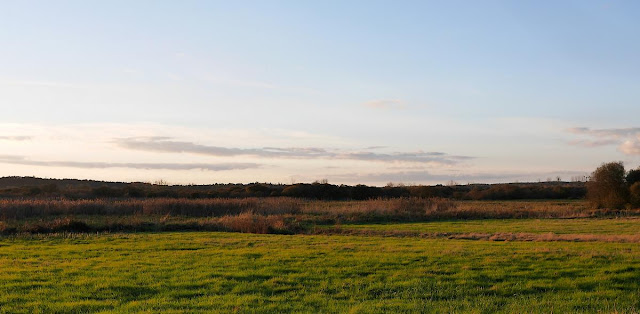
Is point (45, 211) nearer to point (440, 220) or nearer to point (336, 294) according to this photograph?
point (440, 220)

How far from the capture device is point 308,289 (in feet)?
51.6

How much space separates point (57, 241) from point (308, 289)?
20247 mm

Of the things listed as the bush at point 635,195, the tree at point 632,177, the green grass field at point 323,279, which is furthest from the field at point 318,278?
the tree at point 632,177

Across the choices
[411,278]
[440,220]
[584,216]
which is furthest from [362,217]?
[411,278]

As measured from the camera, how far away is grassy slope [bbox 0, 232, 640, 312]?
13727 millimetres

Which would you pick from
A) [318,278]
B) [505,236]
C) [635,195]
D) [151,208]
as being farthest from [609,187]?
[318,278]

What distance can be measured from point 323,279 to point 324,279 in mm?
29

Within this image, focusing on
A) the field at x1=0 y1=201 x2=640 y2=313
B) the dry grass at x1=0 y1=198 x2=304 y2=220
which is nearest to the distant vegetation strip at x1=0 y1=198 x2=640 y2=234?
the dry grass at x1=0 y1=198 x2=304 y2=220

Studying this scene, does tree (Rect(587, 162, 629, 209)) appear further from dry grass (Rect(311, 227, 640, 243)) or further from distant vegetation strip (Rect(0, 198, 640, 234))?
dry grass (Rect(311, 227, 640, 243))

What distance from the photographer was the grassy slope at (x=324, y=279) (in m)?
13.7

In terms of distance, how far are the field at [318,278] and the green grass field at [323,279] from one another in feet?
0.10

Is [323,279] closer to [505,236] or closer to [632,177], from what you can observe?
[505,236]

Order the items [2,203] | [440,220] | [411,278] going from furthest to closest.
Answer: [440,220]
[2,203]
[411,278]

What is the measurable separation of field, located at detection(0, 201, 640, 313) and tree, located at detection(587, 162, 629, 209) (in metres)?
51.7
